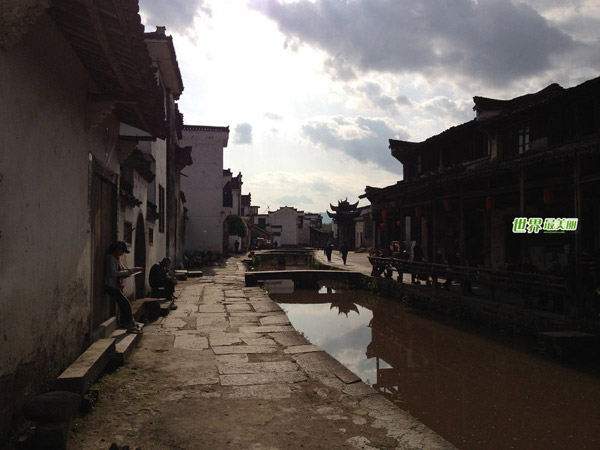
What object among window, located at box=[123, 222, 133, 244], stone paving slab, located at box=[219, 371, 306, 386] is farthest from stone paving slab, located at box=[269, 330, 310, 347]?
window, located at box=[123, 222, 133, 244]

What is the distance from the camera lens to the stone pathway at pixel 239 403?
137 inches

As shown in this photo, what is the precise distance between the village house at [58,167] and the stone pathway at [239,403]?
28.7 inches

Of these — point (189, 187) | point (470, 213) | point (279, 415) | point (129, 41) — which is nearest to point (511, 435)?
point (279, 415)

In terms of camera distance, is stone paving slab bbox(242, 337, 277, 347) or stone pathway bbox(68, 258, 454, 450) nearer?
stone pathway bbox(68, 258, 454, 450)

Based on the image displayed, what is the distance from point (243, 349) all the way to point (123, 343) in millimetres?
1632

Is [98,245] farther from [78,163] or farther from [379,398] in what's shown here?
[379,398]

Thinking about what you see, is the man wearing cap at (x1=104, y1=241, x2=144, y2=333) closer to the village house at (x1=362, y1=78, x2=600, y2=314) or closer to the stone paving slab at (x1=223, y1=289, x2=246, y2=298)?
the stone paving slab at (x1=223, y1=289, x2=246, y2=298)

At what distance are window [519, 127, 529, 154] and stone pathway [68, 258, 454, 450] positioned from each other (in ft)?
32.3

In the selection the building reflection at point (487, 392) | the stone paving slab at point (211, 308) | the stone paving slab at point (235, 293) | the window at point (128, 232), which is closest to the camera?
the building reflection at point (487, 392)

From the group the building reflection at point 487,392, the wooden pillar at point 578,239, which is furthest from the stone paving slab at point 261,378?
the wooden pillar at point 578,239

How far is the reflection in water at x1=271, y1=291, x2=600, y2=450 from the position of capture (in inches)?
186

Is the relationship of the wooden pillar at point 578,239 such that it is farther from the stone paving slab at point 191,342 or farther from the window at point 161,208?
the window at point 161,208

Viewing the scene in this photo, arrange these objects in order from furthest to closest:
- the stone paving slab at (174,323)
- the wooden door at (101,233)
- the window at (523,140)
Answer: the window at (523,140) < the stone paving slab at (174,323) < the wooden door at (101,233)

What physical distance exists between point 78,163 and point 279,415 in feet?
11.4
